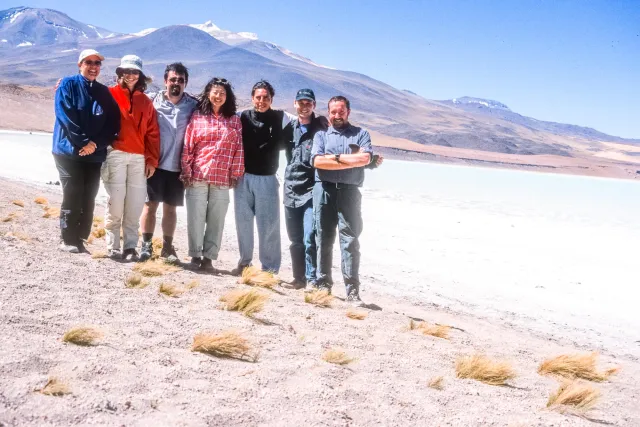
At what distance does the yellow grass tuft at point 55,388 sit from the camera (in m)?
1.99

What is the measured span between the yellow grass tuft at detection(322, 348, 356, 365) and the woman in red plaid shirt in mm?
1785

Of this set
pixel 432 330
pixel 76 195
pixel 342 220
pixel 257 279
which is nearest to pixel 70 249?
pixel 76 195

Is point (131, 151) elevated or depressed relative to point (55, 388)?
elevated

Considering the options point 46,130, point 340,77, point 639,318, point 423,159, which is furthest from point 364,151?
point 340,77

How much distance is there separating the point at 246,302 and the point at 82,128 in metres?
1.54

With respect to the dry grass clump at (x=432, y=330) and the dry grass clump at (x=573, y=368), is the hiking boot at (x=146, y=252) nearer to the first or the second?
the dry grass clump at (x=432, y=330)

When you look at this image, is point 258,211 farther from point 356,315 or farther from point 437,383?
point 437,383

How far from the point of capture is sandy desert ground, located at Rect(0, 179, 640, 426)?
2.08 meters

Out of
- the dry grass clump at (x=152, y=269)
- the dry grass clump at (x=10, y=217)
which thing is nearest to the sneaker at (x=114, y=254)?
the dry grass clump at (x=152, y=269)

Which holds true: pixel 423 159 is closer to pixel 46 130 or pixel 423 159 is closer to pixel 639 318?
pixel 46 130

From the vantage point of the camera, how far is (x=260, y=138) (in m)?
4.29

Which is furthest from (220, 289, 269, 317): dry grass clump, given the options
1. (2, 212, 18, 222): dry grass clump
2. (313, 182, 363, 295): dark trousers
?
(2, 212, 18, 222): dry grass clump

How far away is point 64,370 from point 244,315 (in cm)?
127

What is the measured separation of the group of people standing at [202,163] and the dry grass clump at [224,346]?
60.2 inches
